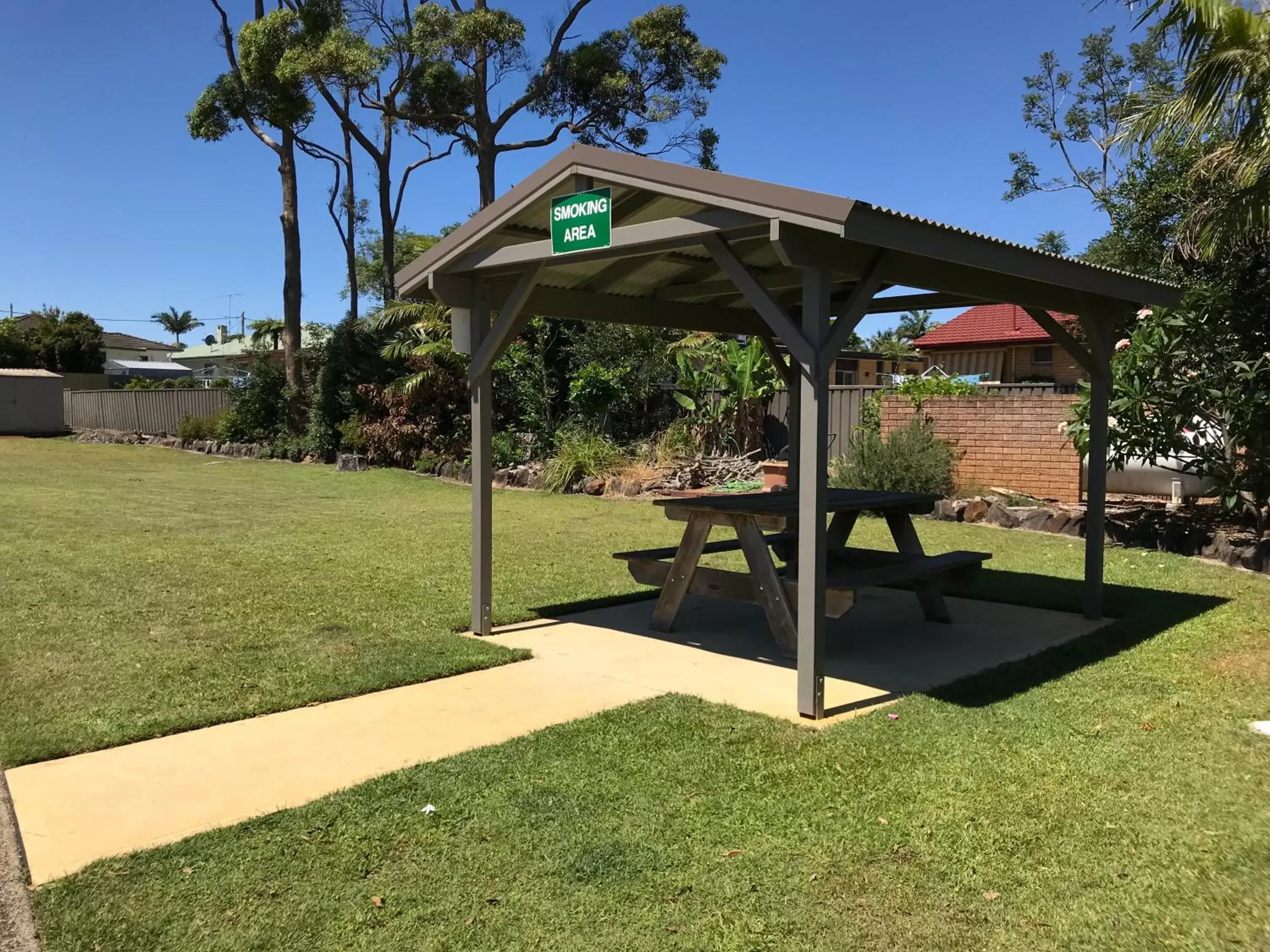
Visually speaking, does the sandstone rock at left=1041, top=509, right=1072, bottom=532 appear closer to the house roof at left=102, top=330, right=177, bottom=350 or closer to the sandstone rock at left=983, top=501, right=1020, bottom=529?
the sandstone rock at left=983, top=501, right=1020, bottom=529

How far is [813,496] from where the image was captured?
5.00m

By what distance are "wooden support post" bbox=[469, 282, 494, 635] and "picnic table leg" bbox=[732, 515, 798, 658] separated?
1802 mm

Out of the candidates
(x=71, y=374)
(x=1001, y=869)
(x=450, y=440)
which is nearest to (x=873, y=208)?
(x=1001, y=869)

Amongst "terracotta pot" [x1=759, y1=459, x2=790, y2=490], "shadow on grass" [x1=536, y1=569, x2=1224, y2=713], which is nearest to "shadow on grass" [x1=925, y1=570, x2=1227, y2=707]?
"shadow on grass" [x1=536, y1=569, x2=1224, y2=713]

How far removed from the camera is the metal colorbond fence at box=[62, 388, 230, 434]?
31.8 metres

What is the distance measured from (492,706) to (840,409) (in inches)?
476

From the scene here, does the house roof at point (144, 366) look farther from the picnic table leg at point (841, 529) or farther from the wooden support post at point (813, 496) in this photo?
the wooden support post at point (813, 496)

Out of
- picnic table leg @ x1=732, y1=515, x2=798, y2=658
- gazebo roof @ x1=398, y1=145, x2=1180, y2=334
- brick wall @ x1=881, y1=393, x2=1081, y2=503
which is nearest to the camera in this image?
gazebo roof @ x1=398, y1=145, x2=1180, y2=334

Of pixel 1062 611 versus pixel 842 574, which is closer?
pixel 842 574

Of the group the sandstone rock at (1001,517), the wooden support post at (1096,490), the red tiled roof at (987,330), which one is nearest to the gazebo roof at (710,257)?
the wooden support post at (1096,490)

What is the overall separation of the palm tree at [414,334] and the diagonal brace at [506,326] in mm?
12986

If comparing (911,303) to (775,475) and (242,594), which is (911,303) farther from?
(775,475)

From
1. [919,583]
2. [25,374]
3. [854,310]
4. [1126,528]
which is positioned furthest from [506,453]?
[25,374]

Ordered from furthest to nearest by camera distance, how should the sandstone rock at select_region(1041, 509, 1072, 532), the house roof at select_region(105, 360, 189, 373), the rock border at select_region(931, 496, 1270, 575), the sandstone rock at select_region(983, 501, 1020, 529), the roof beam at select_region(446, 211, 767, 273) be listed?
1. the house roof at select_region(105, 360, 189, 373)
2. the sandstone rock at select_region(983, 501, 1020, 529)
3. the sandstone rock at select_region(1041, 509, 1072, 532)
4. the rock border at select_region(931, 496, 1270, 575)
5. the roof beam at select_region(446, 211, 767, 273)
